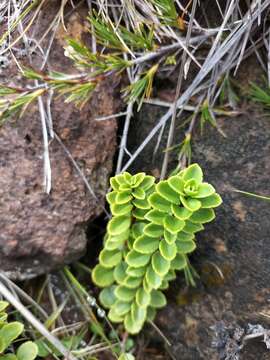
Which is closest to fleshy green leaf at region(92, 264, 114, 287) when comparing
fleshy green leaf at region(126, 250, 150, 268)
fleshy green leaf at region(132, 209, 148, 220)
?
fleshy green leaf at region(126, 250, 150, 268)

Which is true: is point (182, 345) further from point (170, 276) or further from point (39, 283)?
point (39, 283)

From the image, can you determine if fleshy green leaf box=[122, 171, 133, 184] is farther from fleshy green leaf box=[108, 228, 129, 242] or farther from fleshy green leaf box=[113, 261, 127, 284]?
fleshy green leaf box=[113, 261, 127, 284]

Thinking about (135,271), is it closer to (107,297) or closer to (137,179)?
(107,297)

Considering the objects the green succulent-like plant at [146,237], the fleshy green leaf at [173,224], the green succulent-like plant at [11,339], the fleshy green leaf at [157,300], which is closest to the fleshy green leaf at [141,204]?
the green succulent-like plant at [146,237]

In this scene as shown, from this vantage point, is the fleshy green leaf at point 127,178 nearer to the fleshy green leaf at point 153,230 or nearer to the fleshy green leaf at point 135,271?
the fleshy green leaf at point 153,230

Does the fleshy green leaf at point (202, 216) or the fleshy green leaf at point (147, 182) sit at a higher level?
the fleshy green leaf at point (147, 182)

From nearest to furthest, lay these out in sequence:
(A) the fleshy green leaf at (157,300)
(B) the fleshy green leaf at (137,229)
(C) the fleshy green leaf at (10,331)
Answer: (C) the fleshy green leaf at (10,331) < (B) the fleshy green leaf at (137,229) < (A) the fleshy green leaf at (157,300)

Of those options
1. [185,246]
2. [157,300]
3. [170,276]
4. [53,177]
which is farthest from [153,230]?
[53,177]
